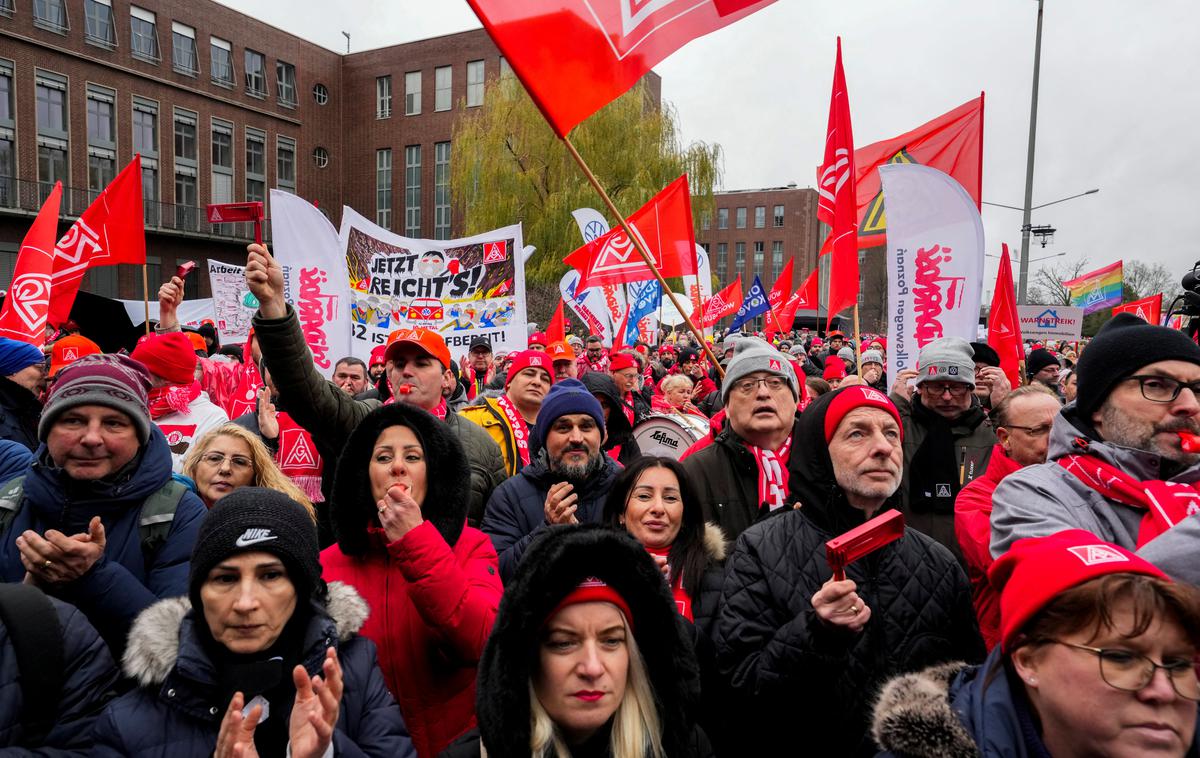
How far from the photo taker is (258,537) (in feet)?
6.49

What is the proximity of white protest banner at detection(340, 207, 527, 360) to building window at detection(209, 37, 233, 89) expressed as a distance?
33.4 metres

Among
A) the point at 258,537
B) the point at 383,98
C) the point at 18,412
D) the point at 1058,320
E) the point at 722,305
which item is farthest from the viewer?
the point at 383,98

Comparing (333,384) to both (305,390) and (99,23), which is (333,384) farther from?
(99,23)

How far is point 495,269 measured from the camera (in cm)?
755

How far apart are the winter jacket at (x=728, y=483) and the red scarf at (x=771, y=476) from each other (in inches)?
1.0

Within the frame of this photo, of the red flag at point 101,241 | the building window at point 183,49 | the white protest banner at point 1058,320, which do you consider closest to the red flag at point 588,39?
the red flag at point 101,241

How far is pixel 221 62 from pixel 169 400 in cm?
3675

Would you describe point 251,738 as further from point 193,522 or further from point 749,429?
point 749,429

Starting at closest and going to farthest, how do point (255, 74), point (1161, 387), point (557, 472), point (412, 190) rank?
point (1161, 387)
point (557, 472)
point (255, 74)
point (412, 190)

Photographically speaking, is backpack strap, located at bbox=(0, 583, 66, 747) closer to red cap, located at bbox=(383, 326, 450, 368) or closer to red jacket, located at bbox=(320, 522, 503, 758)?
red jacket, located at bbox=(320, 522, 503, 758)

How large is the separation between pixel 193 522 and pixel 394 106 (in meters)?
41.4

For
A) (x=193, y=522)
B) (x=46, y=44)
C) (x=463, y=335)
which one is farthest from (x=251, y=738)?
(x=46, y=44)

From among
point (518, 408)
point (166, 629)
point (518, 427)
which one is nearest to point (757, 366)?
point (518, 427)

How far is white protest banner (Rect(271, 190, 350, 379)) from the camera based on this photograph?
5707 mm
